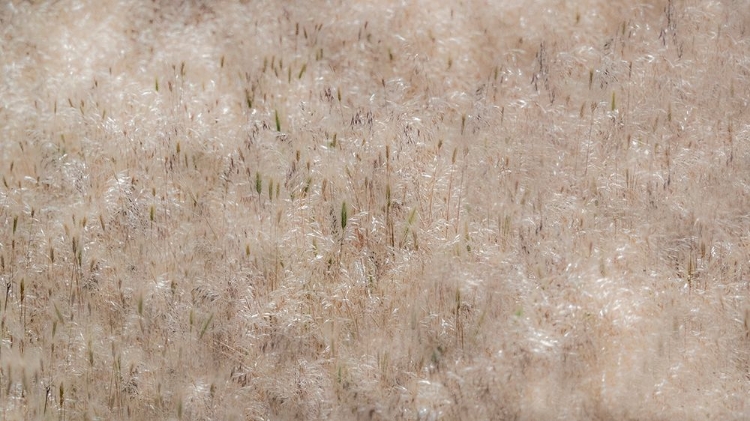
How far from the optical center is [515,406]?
4422 mm

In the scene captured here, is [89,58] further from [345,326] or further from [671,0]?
[671,0]

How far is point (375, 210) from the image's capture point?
16.5 ft

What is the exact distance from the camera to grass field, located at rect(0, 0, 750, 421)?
178 inches

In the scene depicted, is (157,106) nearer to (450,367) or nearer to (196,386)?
(196,386)

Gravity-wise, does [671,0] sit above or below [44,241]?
above

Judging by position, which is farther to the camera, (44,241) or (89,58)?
(89,58)

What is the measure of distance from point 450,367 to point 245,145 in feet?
5.41

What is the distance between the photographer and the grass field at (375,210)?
4.53 m

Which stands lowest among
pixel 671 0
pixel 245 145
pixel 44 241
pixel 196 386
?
pixel 196 386

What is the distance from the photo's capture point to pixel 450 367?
4551mm

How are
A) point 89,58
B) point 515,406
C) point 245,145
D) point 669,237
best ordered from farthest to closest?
point 89,58 < point 245,145 < point 669,237 < point 515,406

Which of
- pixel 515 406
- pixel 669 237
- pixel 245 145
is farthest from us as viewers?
pixel 245 145

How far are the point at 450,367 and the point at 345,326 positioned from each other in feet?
1.74

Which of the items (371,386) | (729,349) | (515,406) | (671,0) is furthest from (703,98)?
(371,386)
